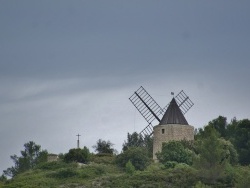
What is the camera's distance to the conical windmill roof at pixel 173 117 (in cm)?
9100

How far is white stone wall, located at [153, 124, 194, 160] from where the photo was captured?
296 ft

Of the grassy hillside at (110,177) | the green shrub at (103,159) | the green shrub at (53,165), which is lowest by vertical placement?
the grassy hillside at (110,177)

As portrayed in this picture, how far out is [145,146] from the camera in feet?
322

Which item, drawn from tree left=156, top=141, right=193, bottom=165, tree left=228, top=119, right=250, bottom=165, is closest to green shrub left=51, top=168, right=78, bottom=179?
tree left=156, top=141, right=193, bottom=165

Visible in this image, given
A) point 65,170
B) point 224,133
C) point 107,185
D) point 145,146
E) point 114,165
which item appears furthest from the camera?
point 145,146

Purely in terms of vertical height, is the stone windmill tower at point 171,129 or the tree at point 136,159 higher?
the stone windmill tower at point 171,129

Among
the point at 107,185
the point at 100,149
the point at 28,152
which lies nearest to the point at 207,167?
the point at 107,185

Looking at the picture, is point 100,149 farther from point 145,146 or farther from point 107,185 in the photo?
point 107,185

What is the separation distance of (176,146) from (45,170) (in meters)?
13.0

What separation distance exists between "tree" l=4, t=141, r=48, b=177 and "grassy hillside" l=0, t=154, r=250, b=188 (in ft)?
60.1

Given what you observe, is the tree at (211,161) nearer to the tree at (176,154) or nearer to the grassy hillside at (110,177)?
the grassy hillside at (110,177)

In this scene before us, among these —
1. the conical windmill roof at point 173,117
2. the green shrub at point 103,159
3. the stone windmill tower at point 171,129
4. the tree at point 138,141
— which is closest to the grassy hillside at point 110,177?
the green shrub at point 103,159

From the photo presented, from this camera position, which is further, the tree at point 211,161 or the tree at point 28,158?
the tree at point 28,158

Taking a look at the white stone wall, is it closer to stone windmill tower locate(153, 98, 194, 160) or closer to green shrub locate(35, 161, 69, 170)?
stone windmill tower locate(153, 98, 194, 160)
